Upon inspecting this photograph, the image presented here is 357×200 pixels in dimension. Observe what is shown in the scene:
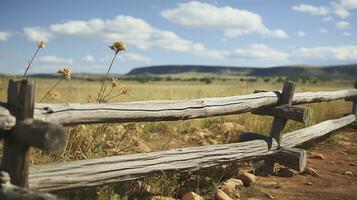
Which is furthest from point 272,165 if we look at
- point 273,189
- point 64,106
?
point 64,106

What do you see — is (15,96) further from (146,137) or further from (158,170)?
(146,137)

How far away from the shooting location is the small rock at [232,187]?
15.9 feet

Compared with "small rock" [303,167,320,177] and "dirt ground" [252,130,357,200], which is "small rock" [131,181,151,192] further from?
"small rock" [303,167,320,177]

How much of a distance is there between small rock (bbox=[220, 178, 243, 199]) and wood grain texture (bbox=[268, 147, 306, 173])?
758 millimetres

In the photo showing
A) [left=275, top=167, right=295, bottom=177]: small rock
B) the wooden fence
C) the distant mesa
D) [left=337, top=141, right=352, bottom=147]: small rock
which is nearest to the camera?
the wooden fence

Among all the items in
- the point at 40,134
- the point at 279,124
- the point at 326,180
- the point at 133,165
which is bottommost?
the point at 326,180

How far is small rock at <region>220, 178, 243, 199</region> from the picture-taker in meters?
4.86

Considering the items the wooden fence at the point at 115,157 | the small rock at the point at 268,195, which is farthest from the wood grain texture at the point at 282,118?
the small rock at the point at 268,195

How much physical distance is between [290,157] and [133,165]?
2608 mm

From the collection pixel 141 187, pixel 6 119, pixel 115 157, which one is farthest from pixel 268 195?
pixel 6 119

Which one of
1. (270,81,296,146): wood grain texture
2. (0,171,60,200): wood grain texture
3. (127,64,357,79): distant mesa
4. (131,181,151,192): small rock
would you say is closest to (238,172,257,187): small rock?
(270,81,296,146): wood grain texture

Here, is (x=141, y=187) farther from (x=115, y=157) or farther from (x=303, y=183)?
(x=303, y=183)

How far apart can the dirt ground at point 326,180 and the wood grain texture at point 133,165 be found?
45 cm

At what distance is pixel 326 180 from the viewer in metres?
5.92
